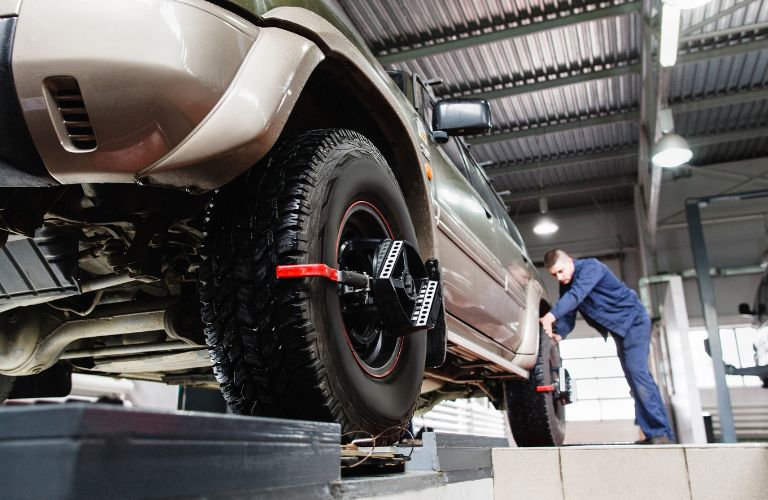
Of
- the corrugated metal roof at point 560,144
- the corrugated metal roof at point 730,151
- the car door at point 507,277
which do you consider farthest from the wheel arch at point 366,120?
the corrugated metal roof at point 730,151

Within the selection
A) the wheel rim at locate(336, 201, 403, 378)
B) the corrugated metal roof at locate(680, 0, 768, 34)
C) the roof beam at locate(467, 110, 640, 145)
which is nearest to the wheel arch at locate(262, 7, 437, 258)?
the wheel rim at locate(336, 201, 403, 378)

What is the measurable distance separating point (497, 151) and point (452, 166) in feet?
26.0

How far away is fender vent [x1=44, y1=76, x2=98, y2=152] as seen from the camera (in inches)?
42.6

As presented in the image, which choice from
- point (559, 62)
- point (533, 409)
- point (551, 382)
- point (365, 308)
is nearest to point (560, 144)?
point (559, 62)

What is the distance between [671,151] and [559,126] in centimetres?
264

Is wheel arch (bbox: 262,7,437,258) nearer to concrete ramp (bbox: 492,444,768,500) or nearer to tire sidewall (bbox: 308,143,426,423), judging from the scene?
tire sidewall (bbox: 308,143,426,423)

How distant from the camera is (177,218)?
1518 mm

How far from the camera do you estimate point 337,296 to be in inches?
54.7

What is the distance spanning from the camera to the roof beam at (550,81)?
787cm

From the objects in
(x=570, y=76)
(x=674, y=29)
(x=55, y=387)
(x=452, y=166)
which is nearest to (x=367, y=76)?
(x=452, y=166)

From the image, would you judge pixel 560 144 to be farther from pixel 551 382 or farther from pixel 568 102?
pixel 551 382

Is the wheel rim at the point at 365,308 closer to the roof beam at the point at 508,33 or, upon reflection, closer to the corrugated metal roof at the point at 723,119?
the roof beam at the point at 508,33

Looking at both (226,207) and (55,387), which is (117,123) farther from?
(55,387)

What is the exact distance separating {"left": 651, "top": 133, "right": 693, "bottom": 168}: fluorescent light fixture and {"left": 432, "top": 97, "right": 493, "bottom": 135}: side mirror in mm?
5165
